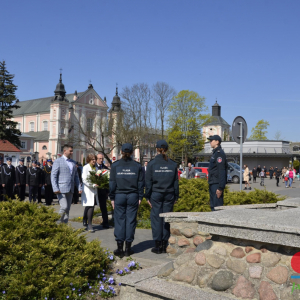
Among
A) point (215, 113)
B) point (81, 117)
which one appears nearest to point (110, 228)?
point (81, 117)

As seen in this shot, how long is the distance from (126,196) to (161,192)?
2.00 feet

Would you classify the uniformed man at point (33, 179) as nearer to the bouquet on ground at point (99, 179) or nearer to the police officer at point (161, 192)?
the bouquet on ground at point (99, 179)

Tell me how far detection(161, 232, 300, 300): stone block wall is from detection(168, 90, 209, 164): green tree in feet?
167

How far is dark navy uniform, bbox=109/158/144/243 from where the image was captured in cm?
641

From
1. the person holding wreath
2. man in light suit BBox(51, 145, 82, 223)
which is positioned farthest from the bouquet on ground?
man in light suit BBox(51, 145, 82, 223)

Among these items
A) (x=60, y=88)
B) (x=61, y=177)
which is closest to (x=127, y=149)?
(x=61, y=177)

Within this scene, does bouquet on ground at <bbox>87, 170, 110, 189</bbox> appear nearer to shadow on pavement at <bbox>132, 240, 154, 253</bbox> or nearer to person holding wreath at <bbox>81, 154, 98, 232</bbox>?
person holding wreath at <bbox>81, 154, 98, 232</bbox>

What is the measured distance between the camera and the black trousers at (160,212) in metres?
6.56

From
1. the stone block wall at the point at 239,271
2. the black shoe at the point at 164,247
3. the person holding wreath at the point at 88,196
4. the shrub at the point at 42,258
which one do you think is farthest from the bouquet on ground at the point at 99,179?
the stone block wall at the point at 239,271

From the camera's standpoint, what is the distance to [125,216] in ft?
21.3

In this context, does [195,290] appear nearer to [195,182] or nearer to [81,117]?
[195,182]

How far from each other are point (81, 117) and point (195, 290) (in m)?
77.0

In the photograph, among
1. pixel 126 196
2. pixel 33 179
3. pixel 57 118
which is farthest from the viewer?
pixel 57 118

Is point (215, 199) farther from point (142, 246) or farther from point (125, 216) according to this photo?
point (125, 216)
